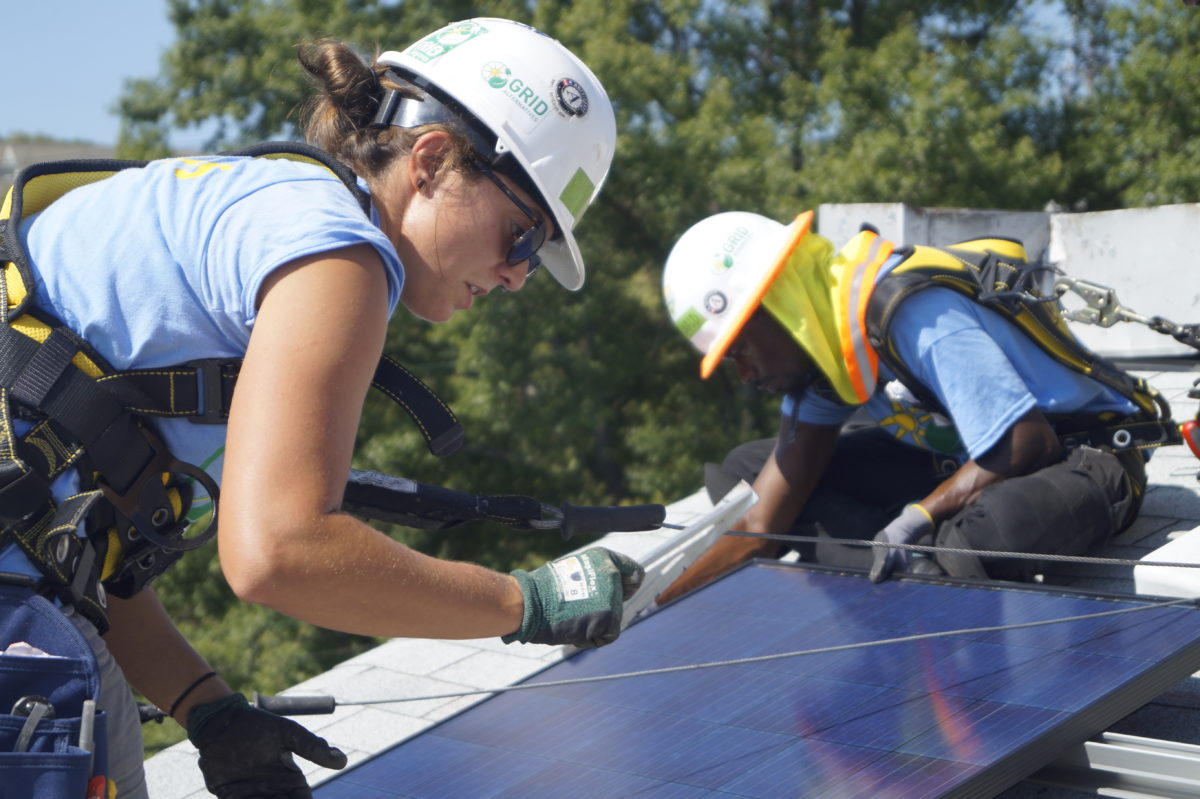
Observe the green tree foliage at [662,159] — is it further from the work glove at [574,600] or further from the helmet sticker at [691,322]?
the work glove at [574,600]

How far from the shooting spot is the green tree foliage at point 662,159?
1923 centimetres

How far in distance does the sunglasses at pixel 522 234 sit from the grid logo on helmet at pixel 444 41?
260 millimetres

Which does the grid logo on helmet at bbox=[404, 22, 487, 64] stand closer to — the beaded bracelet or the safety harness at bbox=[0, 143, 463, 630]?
the safety harness at bbox=[0, 143, 463, 630]

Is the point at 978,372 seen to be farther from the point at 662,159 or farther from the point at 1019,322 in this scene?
the point at 662,159

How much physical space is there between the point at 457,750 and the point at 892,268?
92.5 inches

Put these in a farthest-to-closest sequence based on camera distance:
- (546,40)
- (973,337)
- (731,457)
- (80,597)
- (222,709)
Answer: (731,457), (973,337), (222,709), (546,40), (80,597)

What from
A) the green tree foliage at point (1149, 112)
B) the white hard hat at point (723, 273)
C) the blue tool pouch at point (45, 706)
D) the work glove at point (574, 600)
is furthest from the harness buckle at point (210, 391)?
the green tree foliage at point (1149, 112)

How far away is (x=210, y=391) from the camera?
6.85 ft

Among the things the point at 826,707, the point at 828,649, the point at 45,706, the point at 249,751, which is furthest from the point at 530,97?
the point at 828,649

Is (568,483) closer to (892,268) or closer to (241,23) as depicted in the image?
(241,23)

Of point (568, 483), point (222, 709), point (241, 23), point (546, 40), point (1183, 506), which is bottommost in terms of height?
point (568, 483)

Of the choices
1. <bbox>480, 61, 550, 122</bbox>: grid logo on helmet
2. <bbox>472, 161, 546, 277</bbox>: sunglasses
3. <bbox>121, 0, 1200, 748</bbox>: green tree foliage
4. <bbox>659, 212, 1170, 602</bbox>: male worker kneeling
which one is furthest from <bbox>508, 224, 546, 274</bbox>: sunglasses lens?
<bbox>121, 0, 1200, 748</bbox>: green tree foliage

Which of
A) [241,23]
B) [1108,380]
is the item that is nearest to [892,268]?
[1108,380]

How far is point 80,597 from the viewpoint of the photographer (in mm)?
2086
